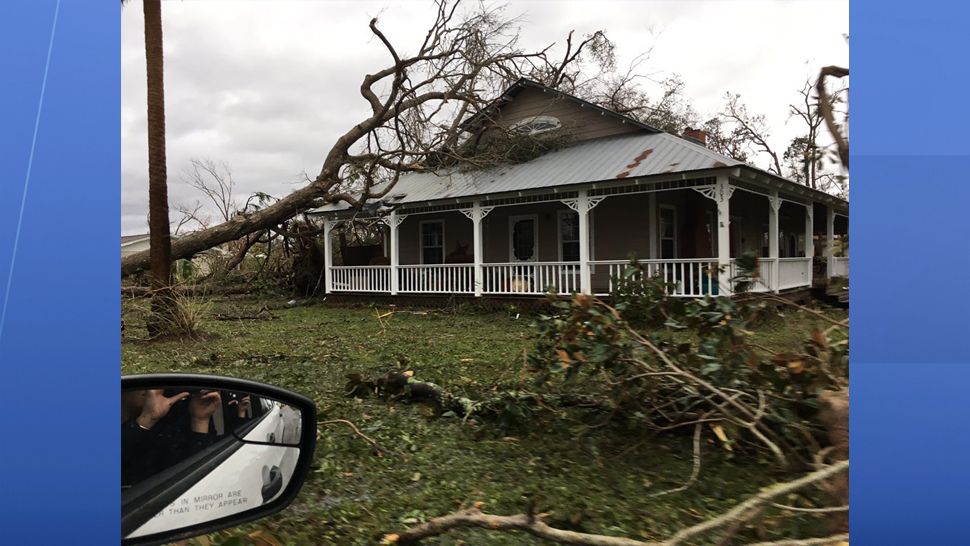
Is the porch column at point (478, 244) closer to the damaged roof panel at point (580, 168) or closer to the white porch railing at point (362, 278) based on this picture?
the damaged roof panel at point (580, 168)

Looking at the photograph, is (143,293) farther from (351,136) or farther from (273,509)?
(273,509)

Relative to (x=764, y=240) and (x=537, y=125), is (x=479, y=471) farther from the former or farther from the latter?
(x=764, y=240)

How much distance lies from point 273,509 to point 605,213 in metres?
12.9

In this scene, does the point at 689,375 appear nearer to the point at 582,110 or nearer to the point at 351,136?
the point at 351,136

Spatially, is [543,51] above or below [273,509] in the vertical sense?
above

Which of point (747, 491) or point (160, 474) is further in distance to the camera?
point (747, 491)

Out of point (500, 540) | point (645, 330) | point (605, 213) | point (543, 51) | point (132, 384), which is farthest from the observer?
point (543, 51)

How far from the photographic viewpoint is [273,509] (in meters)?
1.63

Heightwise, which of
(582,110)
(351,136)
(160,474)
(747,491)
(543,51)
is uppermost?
(543,51)

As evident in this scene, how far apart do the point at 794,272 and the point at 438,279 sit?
881 cm

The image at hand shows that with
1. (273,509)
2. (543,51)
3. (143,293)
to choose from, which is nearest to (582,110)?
(543,51)

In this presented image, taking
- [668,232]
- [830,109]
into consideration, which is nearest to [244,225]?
[668,232]

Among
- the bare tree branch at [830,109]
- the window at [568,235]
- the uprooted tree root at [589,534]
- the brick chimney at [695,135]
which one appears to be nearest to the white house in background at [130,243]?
the uprooted tree root at [589,534]

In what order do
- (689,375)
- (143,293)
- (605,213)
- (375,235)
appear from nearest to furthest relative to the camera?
(689,375)
(143,293)
(605,213)
(375,235)
